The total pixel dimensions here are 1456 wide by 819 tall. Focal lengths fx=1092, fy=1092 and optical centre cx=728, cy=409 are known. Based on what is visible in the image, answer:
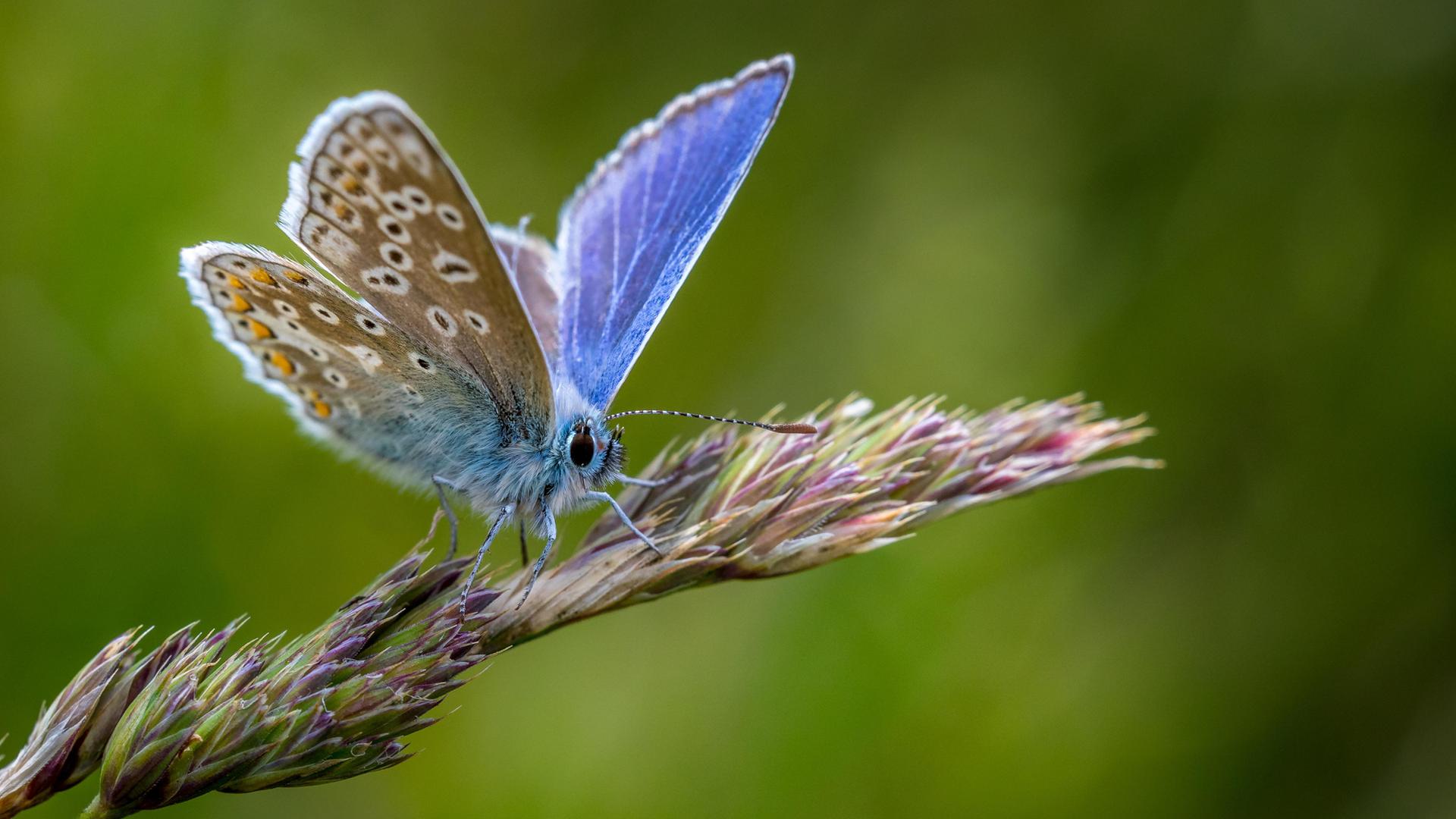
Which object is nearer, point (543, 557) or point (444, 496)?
point (543, 557)

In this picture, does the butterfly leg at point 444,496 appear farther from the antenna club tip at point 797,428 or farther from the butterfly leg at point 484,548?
the antenna club tip at point 797,428

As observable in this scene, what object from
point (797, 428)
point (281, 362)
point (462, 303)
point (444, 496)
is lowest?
point (797, 428)

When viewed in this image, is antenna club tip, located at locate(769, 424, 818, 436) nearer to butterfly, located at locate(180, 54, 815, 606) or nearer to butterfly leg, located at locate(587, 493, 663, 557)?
butterfly, located at locate(180, 54, 815, 606)

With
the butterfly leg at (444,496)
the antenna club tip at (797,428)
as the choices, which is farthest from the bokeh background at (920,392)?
the antenna club tip at (797,428)

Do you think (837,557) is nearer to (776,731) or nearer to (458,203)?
(776,731)

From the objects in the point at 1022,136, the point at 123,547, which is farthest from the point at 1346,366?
the point at 123,547

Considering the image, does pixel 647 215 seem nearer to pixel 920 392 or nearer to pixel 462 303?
pixel 462 303

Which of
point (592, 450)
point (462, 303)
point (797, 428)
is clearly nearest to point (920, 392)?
point (797, 428)

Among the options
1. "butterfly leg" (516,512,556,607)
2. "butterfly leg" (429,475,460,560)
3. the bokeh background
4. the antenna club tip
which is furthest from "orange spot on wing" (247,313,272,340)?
the antenna club tip
